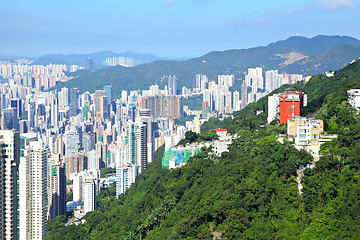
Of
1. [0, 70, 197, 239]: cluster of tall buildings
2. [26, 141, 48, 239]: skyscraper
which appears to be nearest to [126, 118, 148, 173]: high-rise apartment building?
[0, 70, 197, 239]: cluster of tall buildings

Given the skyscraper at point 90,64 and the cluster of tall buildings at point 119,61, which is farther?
the cluster of tall buildings at point 119,61

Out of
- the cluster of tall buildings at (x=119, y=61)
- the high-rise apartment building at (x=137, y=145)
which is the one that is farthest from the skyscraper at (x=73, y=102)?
the cluster of tall buildings at (x=119, y=61)

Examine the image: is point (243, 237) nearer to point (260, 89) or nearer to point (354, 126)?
point (354, 126)

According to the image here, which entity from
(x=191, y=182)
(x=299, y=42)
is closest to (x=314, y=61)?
(x=299, y=42)

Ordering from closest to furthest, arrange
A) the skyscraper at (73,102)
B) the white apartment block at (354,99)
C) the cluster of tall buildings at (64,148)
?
the white apartment block at (354,99) → the cluster of tall buildings at (64,148) → the skyscraper at (73,102)

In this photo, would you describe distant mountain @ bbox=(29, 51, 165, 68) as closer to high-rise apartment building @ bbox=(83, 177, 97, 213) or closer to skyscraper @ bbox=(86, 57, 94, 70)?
skyscraper @ bbox=(86, 57, 94, 70)

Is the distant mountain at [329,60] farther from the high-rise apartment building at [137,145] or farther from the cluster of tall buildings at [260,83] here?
the high-rise apartment building at [137,145]
